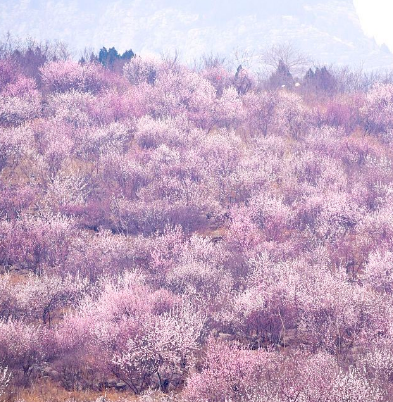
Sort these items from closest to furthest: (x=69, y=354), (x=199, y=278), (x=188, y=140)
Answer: (x=69, y=354) < (x=199, y=278) < (x=188, y=140)

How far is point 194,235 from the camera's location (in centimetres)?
3709

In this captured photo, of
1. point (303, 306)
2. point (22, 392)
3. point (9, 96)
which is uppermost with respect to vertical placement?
point (9, 96)

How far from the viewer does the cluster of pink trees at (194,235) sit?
2247 centimetres

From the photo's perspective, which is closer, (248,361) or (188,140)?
(248,361)

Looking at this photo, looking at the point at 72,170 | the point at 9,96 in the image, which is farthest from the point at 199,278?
the point at 9,96

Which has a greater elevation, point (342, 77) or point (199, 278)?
point (342, 77)

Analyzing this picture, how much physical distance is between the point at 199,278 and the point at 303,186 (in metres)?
17.1

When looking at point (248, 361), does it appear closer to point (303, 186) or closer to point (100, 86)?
point (303, 186)

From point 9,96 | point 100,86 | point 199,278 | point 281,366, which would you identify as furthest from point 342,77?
point 281,366

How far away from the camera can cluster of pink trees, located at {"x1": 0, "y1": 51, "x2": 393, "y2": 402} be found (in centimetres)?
2247

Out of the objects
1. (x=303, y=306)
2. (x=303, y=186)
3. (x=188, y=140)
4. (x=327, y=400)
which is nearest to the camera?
(x=327, y=400)

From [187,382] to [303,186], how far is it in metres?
26.2

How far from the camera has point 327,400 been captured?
1734cm

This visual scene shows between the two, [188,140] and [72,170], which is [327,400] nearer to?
[72,170]
